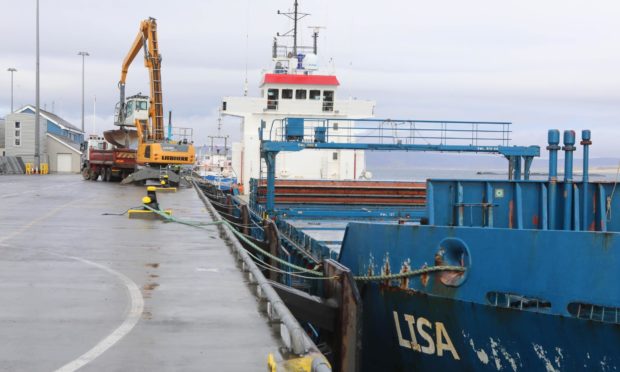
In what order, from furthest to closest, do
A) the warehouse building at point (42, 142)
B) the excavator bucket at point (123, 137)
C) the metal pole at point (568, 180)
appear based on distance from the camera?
the warehouse building at point (42, 142) → the excavator bucket at point (123, 137) → the metal pole at point (568, 180)

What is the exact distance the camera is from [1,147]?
7469cm

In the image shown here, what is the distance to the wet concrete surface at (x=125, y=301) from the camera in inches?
253

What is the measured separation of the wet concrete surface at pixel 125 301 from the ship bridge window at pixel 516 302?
117 inches

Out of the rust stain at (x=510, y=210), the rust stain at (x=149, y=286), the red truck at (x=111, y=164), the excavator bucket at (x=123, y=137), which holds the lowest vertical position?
the rust stain at (x=149, y=286)

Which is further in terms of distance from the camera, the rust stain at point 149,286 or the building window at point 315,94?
the building window at point 315,94

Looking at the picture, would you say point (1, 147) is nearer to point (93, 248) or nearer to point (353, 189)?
point (353, 189)

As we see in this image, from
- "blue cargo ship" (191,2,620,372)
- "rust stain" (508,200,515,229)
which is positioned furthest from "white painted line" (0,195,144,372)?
"rust stain" (508,200,515,229)

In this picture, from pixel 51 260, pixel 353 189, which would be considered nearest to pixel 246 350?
pixel 51 260

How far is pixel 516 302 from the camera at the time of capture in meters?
8.86

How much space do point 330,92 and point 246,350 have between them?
29629mm

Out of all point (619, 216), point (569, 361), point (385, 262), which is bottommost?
point (569, 361)

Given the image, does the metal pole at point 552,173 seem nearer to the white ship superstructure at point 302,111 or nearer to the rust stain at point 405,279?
the rust stain at point 405,279

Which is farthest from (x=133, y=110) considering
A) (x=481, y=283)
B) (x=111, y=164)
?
(x=481, y=283)

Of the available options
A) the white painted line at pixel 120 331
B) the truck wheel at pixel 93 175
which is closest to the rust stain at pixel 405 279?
the white painted line at pixel 120 331
